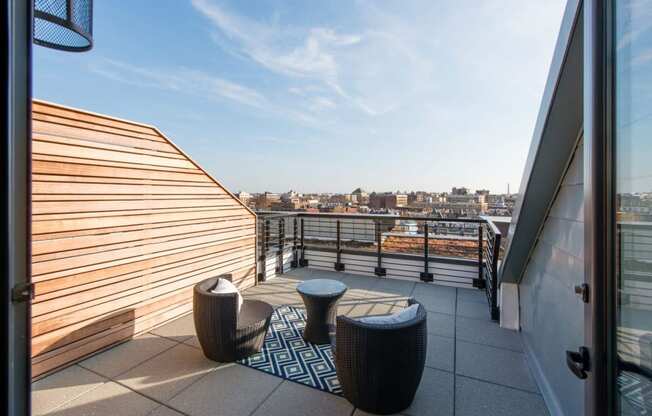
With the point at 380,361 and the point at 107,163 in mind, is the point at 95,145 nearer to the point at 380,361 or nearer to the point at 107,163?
the point at 107,163

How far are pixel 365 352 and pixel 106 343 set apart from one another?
7.80 ft

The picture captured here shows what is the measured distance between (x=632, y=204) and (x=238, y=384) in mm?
2358

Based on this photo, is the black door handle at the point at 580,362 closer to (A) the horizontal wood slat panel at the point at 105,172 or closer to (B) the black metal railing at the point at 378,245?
(A) the horizontal wood slat panel at the point at 105,172

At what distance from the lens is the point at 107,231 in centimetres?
257

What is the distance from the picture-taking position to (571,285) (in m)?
1.64

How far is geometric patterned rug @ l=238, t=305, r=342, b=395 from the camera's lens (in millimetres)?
2152

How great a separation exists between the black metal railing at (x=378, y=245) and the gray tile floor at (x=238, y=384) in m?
1.55

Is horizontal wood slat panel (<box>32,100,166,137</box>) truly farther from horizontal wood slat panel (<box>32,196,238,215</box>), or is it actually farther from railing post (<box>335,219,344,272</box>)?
railing post (<box>335,219,344,272</box>)

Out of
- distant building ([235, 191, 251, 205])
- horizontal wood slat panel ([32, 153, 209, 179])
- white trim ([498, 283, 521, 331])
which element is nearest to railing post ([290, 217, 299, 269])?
distant building ([235, 191, 251, 205])

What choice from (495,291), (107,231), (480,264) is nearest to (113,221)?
(107,231)

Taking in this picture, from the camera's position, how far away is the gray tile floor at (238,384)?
1853 millimetres

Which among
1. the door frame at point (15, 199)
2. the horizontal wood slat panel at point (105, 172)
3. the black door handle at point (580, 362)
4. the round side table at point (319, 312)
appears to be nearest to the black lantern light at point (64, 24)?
the door frame at point (15, 199)

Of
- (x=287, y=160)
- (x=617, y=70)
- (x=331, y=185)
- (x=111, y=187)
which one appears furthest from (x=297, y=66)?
(x=331, y=185)

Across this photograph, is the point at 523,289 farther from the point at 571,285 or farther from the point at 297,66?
the point at 297,66
